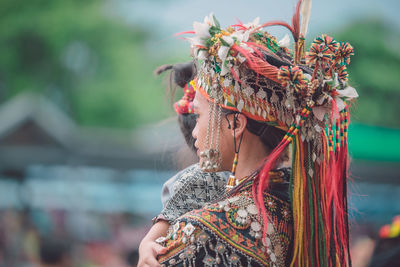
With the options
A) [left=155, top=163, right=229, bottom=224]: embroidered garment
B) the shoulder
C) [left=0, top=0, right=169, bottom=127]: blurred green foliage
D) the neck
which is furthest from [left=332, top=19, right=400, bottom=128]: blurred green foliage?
the shoulder

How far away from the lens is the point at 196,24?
2.09m

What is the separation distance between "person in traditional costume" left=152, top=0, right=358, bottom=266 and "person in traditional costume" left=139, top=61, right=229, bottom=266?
0.50 feet

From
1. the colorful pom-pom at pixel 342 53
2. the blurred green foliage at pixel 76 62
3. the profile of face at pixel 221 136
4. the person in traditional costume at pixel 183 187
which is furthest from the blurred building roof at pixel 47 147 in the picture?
the blurred green foliage at pixel 76 62

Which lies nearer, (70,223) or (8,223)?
(8,223)

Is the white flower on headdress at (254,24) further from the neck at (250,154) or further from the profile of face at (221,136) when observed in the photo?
the neck at (250,154)

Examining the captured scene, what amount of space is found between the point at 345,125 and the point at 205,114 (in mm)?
615

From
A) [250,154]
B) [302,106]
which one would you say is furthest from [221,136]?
[302,106]

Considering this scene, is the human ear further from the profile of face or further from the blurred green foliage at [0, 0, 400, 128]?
the blurred green foliage at [0, 0, 400, 128]

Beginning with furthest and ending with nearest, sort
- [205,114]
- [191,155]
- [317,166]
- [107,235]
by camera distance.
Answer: [107,235]
[191,155]
[205,114]
[317,166]

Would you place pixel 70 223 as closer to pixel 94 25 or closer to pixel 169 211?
pixel 169 211

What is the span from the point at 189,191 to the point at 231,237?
0.48m

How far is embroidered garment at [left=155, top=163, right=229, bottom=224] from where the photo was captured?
7.51 feet

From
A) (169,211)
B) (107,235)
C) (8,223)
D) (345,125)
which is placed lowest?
(107,235)

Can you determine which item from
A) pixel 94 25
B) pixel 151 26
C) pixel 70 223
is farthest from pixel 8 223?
pixel 151 26
